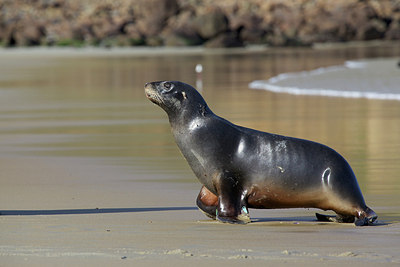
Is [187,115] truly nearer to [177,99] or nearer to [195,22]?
[177,99]

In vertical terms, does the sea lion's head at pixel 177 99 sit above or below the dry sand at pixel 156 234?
above

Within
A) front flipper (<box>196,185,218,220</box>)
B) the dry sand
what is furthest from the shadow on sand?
front flipper (<box>196,185,218,220</box>)

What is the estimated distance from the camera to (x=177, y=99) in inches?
281

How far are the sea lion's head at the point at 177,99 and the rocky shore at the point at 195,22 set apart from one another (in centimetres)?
5518

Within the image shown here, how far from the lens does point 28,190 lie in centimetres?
823

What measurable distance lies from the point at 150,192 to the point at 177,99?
4.00 ft

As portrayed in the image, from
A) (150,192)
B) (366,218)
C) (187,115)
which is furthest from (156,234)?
(150,192)

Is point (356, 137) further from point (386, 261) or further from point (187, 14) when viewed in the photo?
point (187, 14)

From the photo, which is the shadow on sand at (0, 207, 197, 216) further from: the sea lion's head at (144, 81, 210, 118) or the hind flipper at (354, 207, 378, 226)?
the hind flipper at (354, 207, 378, 226)

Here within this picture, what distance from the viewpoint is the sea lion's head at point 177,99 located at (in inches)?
280

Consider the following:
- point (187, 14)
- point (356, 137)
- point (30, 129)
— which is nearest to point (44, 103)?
point (30, 129)

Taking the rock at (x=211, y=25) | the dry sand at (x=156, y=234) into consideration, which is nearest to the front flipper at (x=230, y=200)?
the dry sand at (x=156, y=234)

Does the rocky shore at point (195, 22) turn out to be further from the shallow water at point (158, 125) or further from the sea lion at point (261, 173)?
the sea lion at point (261, 173)

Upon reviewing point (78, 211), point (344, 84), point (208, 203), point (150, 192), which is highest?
point (208, 203)
